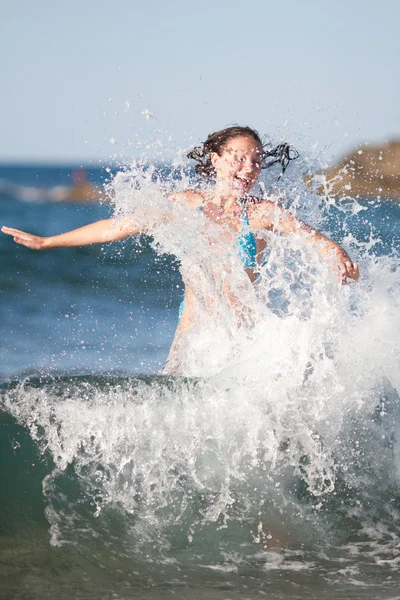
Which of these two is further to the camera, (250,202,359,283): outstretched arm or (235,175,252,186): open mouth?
(235,175,252,186): open mouth

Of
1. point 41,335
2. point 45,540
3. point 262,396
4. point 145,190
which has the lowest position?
point 45,540

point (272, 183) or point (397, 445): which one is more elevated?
point (272, 183)

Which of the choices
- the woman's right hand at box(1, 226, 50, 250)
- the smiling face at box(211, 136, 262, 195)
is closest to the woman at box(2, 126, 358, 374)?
the smiling face at box(211, 136, 262, 195)

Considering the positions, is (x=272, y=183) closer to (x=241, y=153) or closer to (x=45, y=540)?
(x=241, y=153)

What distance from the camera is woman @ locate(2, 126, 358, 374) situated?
470 cm

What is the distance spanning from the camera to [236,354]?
15.3 ft

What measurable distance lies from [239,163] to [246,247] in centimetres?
45

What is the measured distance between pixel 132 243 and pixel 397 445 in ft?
36.3

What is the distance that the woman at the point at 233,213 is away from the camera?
15.4 feet

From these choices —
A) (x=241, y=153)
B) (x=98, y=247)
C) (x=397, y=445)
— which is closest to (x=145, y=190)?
(x=241, y=153)

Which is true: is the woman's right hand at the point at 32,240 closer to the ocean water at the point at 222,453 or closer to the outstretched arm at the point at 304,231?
the ocean water at the point at 222,453

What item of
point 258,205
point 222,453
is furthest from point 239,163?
Result: point 222,453

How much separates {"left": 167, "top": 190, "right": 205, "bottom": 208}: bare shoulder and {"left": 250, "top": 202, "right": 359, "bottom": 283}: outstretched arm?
31cm

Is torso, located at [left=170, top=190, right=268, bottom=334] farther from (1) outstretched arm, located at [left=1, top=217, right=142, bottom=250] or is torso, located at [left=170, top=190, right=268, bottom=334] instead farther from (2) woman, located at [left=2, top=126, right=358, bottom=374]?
(1) outstretched arm, located at [left=1, top=217, right=142, bottom=250]
